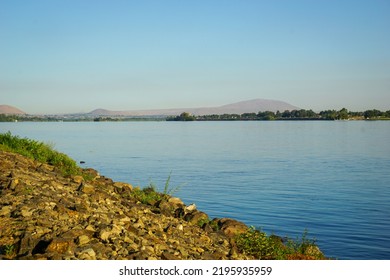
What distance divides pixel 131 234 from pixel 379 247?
1066 centimetres

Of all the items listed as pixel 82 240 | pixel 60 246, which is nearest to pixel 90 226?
pixel 82 240

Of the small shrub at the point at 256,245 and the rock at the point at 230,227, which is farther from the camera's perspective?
the rock at the point at 230,227

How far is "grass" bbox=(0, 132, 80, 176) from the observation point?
19766 mm

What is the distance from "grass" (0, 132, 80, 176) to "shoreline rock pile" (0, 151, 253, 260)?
387cm

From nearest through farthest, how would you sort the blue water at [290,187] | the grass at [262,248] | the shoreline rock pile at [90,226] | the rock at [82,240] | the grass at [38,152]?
the shoreline rock pile at [90,226] < the rock at [82,240] < the grass at [262,248] < the grass at [38,152] < the blue water at [290,187]

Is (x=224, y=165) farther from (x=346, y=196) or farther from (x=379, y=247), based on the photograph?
(x=379, y=247)

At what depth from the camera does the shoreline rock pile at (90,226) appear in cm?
914

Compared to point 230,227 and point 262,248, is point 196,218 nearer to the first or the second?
point 230,227

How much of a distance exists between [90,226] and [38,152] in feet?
37.2

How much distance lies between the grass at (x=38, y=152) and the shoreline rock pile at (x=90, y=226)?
12.7 feet

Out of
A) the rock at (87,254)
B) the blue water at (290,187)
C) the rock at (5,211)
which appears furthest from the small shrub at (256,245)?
the rock at (5,211)

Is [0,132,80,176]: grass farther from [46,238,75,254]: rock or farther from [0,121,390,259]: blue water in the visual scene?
[46,238,75,254]: rock

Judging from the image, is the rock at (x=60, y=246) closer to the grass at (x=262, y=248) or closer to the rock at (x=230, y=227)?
the grass at (x=262, y=248)
